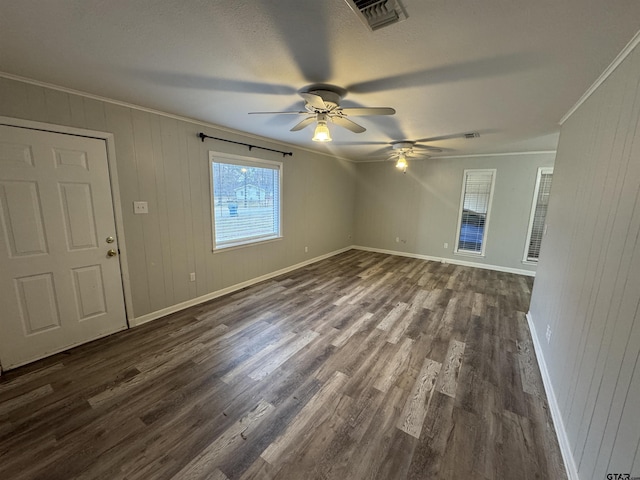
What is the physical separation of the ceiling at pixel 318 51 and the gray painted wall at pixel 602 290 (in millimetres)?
388

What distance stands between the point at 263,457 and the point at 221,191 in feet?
10.2

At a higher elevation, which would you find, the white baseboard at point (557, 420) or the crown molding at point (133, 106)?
the crown molding at point (133, 106)

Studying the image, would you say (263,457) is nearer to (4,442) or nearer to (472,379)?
(4,442)

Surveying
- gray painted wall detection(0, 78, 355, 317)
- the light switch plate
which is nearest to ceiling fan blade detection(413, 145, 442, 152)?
gray painted wall detection(0, 78, 355, 317)

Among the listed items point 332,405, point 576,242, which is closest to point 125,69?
point 332,405

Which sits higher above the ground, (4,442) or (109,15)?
(109,15)

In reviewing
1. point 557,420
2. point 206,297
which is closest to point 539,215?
point 557,420

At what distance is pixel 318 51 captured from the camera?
155 centimetres

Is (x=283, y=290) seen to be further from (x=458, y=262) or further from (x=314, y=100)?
(x=458, y=262)

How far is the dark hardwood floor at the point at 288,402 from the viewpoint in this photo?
4.71 feet

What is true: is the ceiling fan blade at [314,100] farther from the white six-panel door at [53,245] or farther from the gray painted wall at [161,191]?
the white six-panel door at [53,245]

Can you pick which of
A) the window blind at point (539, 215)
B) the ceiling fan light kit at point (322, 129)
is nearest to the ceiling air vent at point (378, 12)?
the ceiling fan light kit at point (322, 129)

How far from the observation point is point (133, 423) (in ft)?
5.46

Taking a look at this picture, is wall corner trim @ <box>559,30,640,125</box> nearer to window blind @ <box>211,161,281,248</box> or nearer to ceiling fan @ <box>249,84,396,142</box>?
ceiling fan @ <box>249,84,396,142</box>
